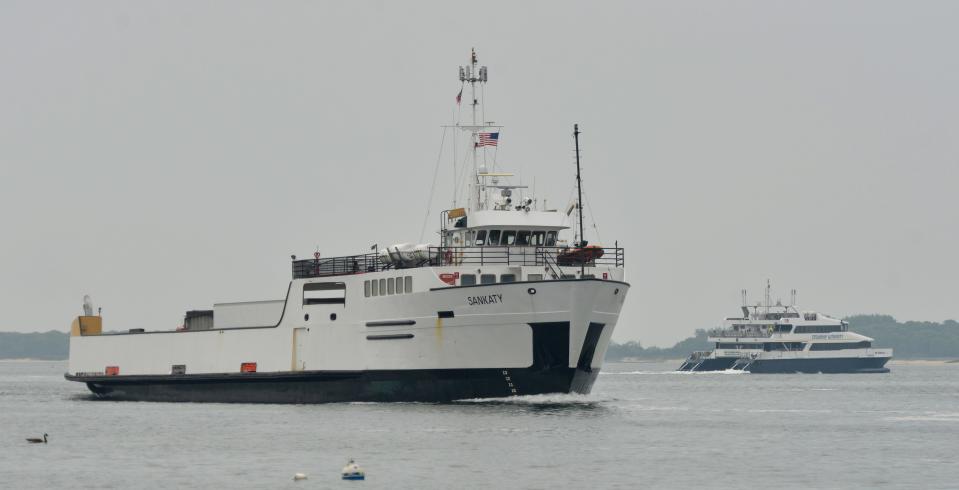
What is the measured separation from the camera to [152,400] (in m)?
Result: 70.8

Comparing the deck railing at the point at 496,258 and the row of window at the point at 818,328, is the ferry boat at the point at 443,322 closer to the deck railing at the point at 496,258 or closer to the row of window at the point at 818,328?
the deck railing at the point at 496,258

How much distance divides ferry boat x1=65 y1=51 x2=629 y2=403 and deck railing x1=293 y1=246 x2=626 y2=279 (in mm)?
56

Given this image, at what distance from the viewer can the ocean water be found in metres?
38.4

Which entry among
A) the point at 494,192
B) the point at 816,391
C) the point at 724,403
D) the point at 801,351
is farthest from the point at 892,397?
the point at 801,351

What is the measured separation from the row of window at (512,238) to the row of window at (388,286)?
11.1 feet

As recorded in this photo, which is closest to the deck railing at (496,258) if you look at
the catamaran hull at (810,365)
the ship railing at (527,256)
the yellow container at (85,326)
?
the ship railing at (527,256)

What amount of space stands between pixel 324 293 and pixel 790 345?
103 m

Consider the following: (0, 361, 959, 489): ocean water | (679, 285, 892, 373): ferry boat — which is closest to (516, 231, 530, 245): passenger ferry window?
(0, 361, 959, 489): ocean water

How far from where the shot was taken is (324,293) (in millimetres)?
62531

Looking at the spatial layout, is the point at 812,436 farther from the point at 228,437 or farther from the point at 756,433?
the point at 228,437

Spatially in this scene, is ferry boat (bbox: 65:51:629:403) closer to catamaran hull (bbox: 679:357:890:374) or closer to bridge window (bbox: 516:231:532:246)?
bridge window (bbox: 516:231:532:246)

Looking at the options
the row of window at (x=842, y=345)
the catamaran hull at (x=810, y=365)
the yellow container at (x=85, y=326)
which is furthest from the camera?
the row of window at (x=842, y=345)

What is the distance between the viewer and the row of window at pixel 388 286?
5888 cm

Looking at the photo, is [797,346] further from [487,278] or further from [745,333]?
[487,278]
